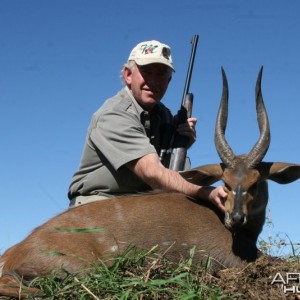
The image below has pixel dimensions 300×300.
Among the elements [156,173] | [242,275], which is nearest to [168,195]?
[156,173]

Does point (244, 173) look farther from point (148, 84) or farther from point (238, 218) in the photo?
point (148, 84)

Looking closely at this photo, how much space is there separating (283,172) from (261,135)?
1.46 feet

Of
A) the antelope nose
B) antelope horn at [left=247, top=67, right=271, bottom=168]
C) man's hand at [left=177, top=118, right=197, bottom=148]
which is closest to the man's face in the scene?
man's hand at [left=177, top=118, right=197, bottom=148]

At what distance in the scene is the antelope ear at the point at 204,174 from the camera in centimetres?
644

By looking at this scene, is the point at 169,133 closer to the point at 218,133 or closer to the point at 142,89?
the point at 142,89

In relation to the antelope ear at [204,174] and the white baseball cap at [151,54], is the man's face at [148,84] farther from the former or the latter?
the antelope ear at [204,174]

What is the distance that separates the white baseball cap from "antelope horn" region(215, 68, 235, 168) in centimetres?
119

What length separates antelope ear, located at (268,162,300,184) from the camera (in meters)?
6.37

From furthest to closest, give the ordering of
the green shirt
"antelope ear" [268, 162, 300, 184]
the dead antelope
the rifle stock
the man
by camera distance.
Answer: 1. the rifle stock
2. the green shirt
3. the man
4. "antelope ear" [268, 162, 300, 184]
5. the dead antelope

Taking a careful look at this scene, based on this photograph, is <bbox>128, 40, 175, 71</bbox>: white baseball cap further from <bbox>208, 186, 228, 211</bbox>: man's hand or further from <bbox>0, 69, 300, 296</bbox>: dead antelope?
<bbox>208, 186, 228, 211</bbox>: man's hand

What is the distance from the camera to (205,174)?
646 centimetres

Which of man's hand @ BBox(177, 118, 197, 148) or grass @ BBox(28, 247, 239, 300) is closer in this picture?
grass @ BBox(28, 247, 239, 300)

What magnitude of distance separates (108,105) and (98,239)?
1.90m

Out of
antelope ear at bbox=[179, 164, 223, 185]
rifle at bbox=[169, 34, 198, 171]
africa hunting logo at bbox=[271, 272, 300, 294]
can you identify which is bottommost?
africa hunting logo at bbox=[271, 272, 300, 294]
